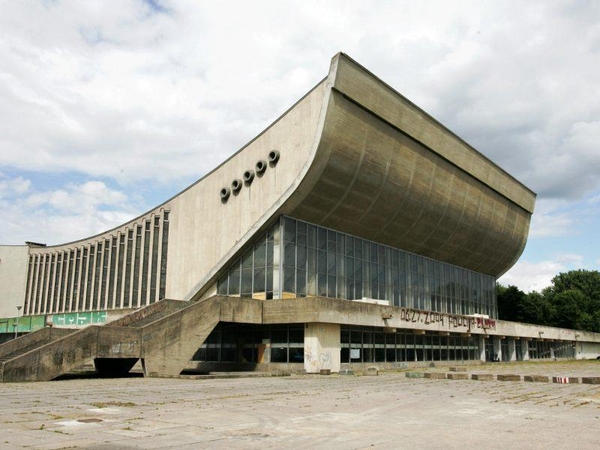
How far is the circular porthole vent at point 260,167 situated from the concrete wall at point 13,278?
42.7 metres

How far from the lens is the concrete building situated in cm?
3703

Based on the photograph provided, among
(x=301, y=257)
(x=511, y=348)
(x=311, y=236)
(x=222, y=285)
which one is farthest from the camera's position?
(x=511, y=348)

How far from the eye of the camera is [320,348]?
3591 cm

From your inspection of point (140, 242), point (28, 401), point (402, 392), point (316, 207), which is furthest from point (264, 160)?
point (28, 401)

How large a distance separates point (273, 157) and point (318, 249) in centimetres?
784

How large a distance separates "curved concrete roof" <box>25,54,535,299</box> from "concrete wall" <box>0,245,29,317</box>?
77.0 feet

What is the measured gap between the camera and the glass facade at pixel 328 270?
4016 cm

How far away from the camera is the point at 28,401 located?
16.6 meters

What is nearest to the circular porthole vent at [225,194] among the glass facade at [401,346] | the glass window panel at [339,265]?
the glass window panel at [339,265]

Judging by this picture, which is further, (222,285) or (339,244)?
(339,244)

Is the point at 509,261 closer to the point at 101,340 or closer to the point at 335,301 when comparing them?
the point at 335,301

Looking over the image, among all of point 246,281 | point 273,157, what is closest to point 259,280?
point 246,281

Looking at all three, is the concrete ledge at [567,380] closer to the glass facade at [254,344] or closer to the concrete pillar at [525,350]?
the glass facade at [254,344]

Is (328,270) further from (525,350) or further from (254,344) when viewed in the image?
(525,350)
